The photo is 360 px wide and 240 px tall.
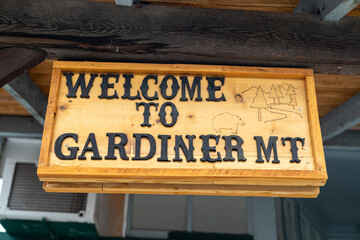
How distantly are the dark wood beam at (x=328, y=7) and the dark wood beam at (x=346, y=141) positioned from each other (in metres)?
1.70

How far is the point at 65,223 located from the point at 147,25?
90.4 inches

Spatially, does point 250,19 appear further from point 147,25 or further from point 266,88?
point 147,25

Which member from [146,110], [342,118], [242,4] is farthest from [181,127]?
[342,118]

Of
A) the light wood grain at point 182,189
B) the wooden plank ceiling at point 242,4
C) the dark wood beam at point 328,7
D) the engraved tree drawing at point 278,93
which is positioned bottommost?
the light wood grain at point 182,189

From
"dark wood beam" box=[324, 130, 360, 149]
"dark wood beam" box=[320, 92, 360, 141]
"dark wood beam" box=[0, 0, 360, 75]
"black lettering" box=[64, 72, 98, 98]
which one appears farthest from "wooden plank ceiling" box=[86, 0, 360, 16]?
"dark wood beam" box=[324, 130, 360, 149]

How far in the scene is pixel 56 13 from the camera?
196 centimetres

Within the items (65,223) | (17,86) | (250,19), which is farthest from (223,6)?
(65,223)

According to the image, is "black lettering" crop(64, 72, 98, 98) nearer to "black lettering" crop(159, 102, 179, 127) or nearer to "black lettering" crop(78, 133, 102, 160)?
"black lettering" crop(78, 133, 102, 160)

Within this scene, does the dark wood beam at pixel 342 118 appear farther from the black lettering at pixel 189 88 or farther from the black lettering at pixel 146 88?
the black lettering at pixel 146 88

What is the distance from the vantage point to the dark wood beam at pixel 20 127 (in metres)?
3.52

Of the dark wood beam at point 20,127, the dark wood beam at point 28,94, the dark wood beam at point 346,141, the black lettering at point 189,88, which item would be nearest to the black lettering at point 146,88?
the black lettering at point 189,88

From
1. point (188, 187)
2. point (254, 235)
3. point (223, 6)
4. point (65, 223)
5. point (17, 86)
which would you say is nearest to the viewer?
point (188, 187)

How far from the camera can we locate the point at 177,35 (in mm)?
1950

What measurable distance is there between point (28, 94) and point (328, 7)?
2.00 metres
